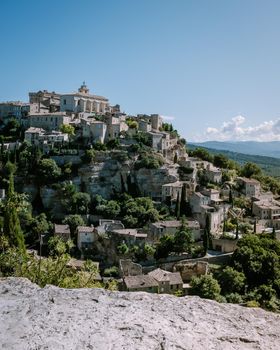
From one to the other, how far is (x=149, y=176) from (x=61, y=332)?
51592 millimetres

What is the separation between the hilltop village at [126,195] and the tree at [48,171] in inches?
5.3

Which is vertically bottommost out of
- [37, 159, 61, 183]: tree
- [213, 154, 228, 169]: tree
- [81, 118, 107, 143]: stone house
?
[37, 159, 61, 183]: tree

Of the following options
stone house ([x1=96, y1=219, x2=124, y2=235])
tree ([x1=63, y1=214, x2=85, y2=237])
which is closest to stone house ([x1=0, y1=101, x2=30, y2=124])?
tree ([x1=63, y1=214, x2=85, y2=237])

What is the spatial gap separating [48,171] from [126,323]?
52192mm

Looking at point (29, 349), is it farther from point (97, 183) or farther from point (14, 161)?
point (14, 161)

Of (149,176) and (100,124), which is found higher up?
(100,124)

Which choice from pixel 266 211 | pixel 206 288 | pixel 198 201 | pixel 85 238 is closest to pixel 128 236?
pixel 85 238

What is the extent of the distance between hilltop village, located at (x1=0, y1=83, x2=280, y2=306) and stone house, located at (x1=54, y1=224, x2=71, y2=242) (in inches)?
4.3

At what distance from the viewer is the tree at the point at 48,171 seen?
180 feet

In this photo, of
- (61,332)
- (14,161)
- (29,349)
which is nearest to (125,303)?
(61,332)

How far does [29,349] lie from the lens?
3.68m

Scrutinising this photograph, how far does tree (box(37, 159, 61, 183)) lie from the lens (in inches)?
2159

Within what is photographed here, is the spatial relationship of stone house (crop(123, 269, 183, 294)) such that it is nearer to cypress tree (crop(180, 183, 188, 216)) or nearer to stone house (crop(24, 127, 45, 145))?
cypress tree (crop(180, 183, 188, 216))

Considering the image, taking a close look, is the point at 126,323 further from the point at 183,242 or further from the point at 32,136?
the point at 32,136
